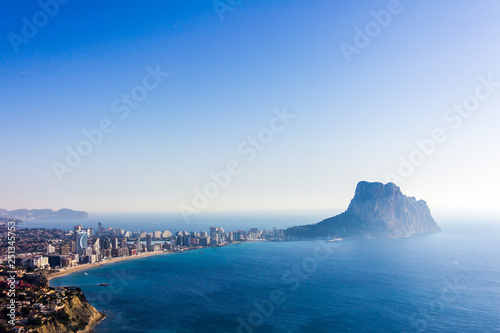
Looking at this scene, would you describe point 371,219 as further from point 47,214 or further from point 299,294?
point 47,214

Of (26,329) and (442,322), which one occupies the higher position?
(26,329)

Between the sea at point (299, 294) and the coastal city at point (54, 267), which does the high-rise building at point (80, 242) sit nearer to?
the coastal city at point (54, 267)

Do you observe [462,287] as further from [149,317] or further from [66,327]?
[66,327]

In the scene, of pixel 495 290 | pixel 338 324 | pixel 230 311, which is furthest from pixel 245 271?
pixel 495 290

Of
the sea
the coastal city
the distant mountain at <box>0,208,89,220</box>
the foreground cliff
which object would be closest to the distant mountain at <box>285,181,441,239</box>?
the coastal city

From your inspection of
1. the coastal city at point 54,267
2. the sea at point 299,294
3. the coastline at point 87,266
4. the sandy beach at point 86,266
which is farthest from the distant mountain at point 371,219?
the sandy beach at point 86,266

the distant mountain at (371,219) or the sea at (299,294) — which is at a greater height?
the distant mountain at (371,219)
